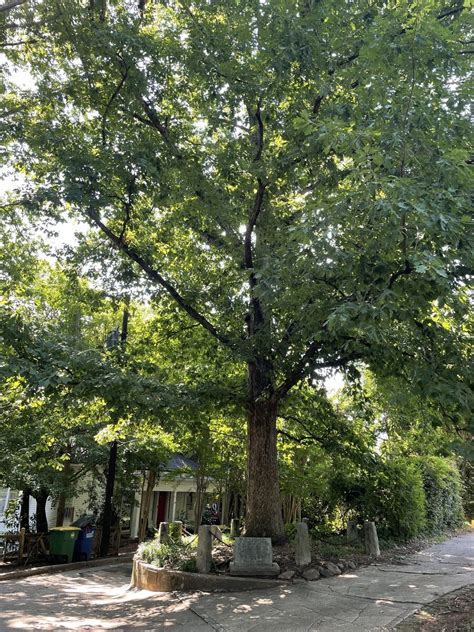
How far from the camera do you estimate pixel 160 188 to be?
9.14 metres

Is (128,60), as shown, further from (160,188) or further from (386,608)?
(386,608)

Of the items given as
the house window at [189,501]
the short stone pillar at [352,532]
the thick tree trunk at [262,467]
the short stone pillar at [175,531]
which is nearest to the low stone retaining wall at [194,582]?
the thick tree trunk at [262,467]

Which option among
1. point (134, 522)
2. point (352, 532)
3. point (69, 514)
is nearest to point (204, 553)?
point (352, 532)

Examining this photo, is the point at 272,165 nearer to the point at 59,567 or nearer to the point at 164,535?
the point at 164,535

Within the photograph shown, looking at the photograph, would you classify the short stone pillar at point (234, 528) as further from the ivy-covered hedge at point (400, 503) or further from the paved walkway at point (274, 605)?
the ivy-covered hedge at point (400, 503)

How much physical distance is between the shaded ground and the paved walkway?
149mm

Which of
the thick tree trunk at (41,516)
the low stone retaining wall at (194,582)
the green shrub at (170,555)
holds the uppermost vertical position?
the thick tree trunk at (41,516)

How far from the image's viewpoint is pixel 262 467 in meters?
9.66

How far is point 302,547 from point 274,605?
179 cm

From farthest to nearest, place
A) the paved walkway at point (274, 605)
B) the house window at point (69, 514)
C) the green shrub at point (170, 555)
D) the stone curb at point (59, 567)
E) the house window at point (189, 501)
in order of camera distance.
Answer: the house window at point (189, 501)
the house window at point (69, 514)
the stone curb at point (59, 567)
the green shrub at point (170, 555)
the paved walkway at point (274, 605)

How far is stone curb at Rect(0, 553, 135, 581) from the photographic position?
13.2 meters

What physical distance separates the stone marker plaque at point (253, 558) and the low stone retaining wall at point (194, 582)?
0.15 meters

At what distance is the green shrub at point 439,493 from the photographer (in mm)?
14297

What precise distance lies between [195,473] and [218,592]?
386 inches
